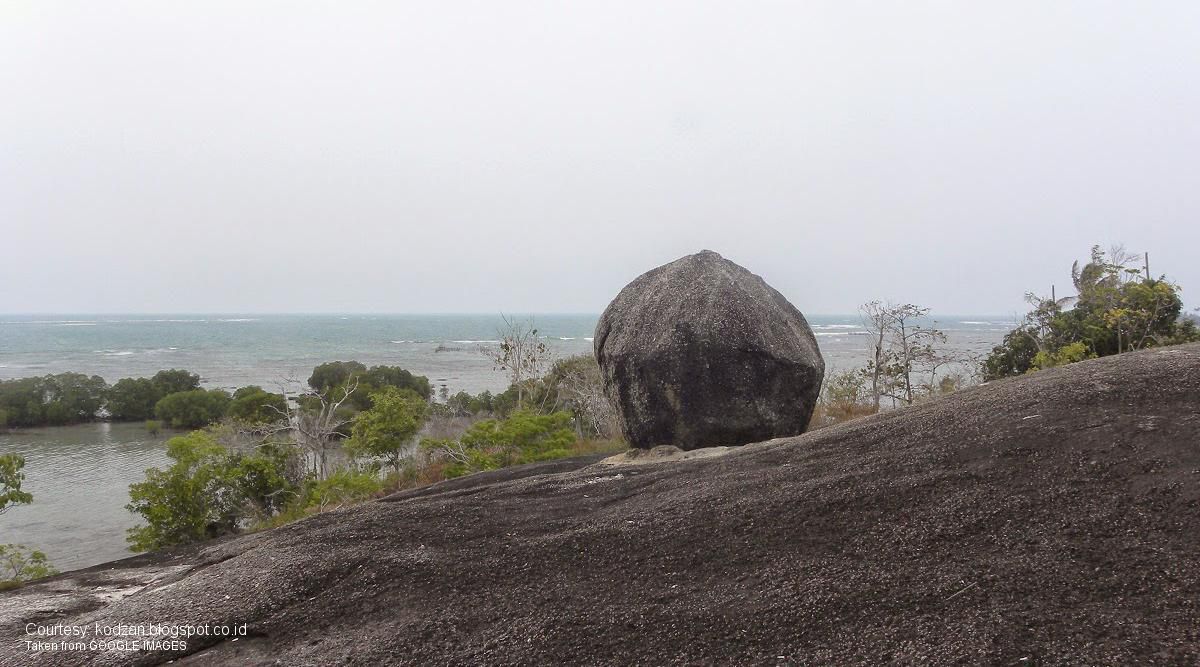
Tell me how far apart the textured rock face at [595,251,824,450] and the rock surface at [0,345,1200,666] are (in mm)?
3488

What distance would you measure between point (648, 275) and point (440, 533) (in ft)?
26.2

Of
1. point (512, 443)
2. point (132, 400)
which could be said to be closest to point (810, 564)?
point (512, 443)

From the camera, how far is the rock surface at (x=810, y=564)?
3945 mm

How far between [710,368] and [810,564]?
6.65 m

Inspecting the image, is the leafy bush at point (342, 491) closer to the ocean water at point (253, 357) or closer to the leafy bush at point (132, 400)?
the ocean water at point (253, 357)

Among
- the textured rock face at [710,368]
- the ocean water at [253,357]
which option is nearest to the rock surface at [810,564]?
the textured rock face at [710,368]

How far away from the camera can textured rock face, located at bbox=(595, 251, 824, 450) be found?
1148cm

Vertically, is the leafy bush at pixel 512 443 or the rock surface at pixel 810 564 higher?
the rock surface at pixel 810 564

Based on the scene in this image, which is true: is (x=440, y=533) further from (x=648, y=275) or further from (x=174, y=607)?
(x=648, y=275)

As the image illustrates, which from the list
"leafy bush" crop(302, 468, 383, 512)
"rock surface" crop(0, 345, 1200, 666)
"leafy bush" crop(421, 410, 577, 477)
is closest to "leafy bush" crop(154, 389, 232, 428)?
"leafy bush" crop(302, 468, 383, 512)

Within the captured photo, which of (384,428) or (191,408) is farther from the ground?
(384,428)

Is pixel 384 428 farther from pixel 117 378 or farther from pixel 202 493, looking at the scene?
pixel 117 378

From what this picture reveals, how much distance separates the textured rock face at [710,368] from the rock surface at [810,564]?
3488mm

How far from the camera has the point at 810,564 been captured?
4.95 meters
